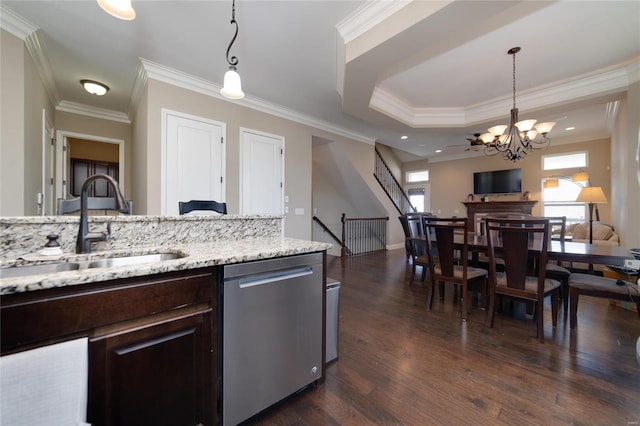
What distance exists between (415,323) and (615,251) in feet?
6.27

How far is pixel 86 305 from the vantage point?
0.85m

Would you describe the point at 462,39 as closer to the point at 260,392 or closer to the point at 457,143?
the point at 260,392

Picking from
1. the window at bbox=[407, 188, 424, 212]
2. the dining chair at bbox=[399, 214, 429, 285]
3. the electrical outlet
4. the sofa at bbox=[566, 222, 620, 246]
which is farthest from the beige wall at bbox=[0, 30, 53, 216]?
the window at bbox=[407, 188, 424, 212]

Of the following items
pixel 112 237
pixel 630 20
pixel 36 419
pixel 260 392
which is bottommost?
pixel 260 392

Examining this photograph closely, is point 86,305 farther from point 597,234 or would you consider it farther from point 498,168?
point 498,168

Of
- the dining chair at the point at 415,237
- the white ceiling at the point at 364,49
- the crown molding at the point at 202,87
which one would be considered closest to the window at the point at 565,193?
the white ceiling at the point at 364,49

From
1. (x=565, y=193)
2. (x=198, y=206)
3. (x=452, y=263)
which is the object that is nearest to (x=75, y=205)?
(x=198, y=206)

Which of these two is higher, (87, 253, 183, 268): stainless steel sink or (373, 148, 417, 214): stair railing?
(373, 148, 417, 214): stair railing

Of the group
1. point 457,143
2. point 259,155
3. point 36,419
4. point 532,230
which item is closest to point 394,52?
point 532,230

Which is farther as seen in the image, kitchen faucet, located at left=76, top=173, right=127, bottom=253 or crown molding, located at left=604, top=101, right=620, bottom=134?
crown molding, located at left=604, top=101, right=620, bottom=134

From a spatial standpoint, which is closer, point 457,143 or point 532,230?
point 532,230

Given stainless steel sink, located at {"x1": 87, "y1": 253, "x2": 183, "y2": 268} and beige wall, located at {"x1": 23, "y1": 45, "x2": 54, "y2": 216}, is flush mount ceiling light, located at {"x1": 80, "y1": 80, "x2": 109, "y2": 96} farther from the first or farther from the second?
stainless steel sink, located at {"x1": 87, "y1": 253, "x2": 183, "y2": 268}

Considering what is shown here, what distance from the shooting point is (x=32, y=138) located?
8.79 ft

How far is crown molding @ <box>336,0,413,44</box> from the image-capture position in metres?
2.11
